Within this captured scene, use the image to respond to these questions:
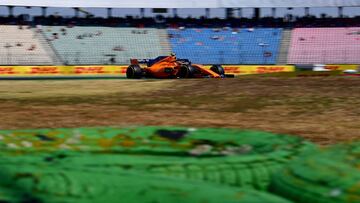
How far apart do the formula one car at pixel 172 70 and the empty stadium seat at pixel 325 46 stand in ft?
57.3

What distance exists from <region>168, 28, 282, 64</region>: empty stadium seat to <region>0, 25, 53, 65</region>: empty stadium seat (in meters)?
11.3

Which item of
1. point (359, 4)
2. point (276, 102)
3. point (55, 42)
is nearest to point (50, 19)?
point (55, 42)

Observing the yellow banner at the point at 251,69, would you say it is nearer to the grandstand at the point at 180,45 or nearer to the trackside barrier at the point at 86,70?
the trackside barrier at the point at 86,70

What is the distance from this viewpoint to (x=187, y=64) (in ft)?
88.2

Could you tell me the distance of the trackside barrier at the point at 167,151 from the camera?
3.25m

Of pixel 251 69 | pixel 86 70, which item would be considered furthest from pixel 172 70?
pixel 251 69

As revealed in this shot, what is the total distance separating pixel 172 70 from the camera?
1055 inches

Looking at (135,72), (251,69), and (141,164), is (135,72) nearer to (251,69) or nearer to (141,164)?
(251,69)

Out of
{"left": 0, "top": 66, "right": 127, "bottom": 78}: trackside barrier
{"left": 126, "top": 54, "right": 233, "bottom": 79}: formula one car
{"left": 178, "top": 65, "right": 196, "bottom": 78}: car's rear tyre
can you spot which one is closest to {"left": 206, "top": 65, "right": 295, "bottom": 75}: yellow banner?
{"left": 0, "top": 66, "right": 127, "bottom": 78}: trackside barrier

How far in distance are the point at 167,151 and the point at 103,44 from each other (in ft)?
137

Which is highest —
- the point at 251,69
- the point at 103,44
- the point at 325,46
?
the point at 103,44

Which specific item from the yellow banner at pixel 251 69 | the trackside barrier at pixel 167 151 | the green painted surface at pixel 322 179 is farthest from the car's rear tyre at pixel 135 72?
the green painted surface at pixel 322 179

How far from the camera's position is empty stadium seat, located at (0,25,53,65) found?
131ft

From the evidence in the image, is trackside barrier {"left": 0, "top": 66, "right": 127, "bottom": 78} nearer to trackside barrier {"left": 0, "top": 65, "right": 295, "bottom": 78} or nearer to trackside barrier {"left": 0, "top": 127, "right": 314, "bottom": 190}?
trackside barrier {"left": 0, "top": 65, "right": 295, "bottom": 78}
